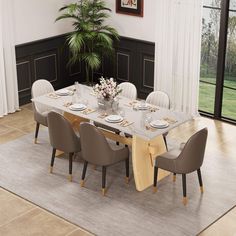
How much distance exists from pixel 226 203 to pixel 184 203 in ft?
1.73

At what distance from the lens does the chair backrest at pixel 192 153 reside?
6.83 meters

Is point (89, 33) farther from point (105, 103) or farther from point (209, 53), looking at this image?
point (105, 103)

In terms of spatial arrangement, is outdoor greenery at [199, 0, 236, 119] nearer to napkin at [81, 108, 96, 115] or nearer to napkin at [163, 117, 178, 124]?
napkin at [163, 117, 178, 124]

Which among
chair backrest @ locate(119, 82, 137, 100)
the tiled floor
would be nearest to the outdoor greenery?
the tiled floor

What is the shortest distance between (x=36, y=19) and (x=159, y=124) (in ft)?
12.8

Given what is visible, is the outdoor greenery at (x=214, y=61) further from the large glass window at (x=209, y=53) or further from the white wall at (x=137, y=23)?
the white wall at (x=137, y=23)

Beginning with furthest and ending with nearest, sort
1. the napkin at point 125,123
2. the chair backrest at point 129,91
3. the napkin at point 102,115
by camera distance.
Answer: the chair backrest at point 129,91 → the napkin at point 102,115 → the napkin at point 125,123

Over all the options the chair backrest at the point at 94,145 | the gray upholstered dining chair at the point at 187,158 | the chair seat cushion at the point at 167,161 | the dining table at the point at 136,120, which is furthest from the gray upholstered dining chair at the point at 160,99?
the chair backrest at the point at 94,145

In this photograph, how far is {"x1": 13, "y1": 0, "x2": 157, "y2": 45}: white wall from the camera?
9.93m

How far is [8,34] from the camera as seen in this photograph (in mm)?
9656

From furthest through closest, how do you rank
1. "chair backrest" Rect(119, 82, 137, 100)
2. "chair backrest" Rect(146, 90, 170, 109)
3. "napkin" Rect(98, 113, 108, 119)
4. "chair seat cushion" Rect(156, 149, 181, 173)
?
1. "chair backrest" Rect(119, 82, 137, 100)
2. "chair backrest" Rect(146, 90, 170, 109)
3. "napkin" Rect(98, 113, 108, 119)
4. "chair seat cushion" Rect(156, 149, 181, 173)

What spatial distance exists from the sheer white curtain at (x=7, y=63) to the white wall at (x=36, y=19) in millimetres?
260

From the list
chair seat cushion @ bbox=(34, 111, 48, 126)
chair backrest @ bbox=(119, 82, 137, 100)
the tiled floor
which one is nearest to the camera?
the tiled floor

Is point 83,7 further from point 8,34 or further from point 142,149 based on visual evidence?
point 142,149
